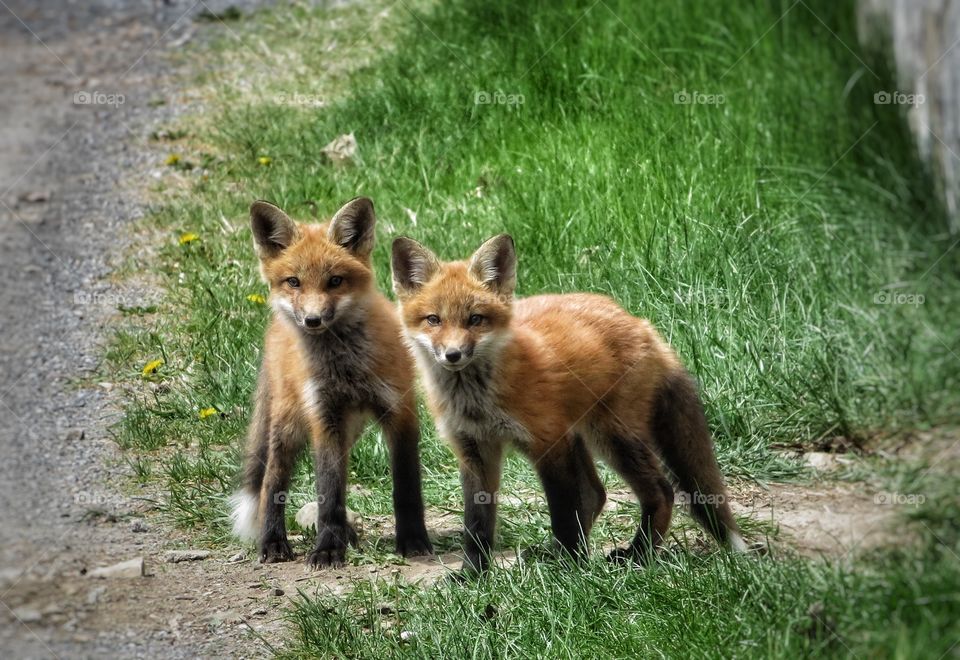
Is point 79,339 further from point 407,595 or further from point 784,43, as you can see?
point 784,43

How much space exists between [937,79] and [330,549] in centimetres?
291

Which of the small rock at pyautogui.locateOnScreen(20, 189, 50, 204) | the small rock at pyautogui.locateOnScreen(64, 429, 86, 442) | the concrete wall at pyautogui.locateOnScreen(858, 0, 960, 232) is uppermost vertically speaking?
the concrete wall at pyautogui.locateOnScreen(858, 0, 960, 232)

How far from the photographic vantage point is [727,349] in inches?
212

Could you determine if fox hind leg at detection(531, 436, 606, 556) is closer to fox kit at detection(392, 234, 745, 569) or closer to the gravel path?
fox kit at detection(392, 234, 745, 569)

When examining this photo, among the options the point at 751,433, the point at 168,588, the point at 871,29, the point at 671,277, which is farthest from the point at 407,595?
the point at 871,29

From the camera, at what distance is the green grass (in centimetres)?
373

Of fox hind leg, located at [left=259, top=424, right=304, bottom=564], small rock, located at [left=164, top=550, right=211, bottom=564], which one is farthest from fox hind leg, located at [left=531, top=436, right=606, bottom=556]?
small rock, located at [left=164, top=550, right=211, bottom=564]

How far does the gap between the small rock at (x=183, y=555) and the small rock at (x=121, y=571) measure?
8.2 inches

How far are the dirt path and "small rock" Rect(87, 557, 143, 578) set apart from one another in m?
0.03

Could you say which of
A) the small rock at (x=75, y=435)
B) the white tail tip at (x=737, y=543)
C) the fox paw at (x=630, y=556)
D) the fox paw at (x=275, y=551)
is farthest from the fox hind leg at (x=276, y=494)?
the white tail tip at (x=737, y=543)

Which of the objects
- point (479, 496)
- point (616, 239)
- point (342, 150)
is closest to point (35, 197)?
point (342, 150)

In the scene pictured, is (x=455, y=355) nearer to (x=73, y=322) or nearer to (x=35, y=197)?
(x=73, y=322)

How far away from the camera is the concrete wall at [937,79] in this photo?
12.4ft

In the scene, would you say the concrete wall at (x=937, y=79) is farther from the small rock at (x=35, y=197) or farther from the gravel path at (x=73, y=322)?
the small rock at (x=35, y=197)
